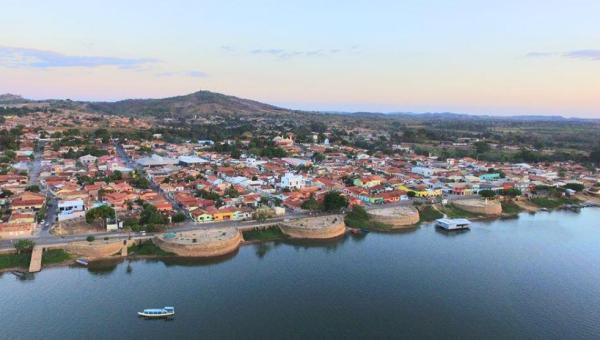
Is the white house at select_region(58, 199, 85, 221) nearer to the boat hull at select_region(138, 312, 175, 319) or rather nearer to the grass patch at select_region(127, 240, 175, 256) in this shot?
the grass patch at select_region(127, 240, 175, 256)

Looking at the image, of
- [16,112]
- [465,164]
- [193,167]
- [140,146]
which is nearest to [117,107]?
[16,112]

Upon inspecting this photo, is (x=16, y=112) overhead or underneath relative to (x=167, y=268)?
overhead

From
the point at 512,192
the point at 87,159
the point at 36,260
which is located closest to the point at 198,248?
the point at 36,260

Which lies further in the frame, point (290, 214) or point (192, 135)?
point (192, 135)

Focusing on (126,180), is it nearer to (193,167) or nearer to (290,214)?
(193,167)

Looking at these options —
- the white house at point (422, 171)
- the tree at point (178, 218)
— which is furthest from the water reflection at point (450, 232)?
the tree at point (178, 218)

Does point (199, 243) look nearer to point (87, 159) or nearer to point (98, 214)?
point (98, 214)

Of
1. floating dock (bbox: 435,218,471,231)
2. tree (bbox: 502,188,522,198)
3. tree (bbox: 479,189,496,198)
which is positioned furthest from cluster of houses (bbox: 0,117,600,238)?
floating dock (bbox: 435,218,471,231)
